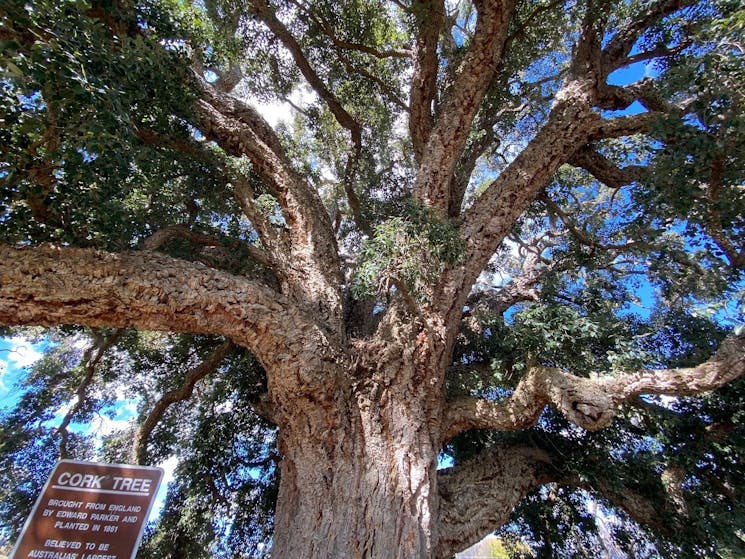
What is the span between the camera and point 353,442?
3.55m

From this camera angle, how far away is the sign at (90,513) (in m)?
2.18

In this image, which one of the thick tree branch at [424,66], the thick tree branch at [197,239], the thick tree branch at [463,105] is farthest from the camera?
the thick tree branch at [424,66]

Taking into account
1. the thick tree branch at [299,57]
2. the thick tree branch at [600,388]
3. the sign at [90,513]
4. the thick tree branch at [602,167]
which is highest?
the thick tree branch at [299,57]

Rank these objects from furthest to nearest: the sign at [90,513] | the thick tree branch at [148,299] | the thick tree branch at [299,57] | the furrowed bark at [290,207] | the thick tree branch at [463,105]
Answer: the thick tree branch at [299,57]
the thick tree branch at [463,105]
the furrowed bark at [290,207]
the thick tree branch at [148,299]
the sign at [90,513]

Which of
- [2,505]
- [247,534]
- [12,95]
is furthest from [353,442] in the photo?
[2,505]

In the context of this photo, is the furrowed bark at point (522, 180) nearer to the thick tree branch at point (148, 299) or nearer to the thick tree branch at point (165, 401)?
the thick tree branch at point (148, 299)

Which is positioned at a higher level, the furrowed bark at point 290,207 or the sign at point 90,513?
the furrowed bark at point 290,207

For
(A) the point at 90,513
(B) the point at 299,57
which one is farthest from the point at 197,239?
(A) the point at 90,513

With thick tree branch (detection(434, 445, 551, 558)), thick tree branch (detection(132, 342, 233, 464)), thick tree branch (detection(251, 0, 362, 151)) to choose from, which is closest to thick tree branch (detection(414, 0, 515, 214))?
thick tree branch (detection(251, 0, 362, 151))

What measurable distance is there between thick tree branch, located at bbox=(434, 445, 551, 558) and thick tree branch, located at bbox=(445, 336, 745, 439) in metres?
0.90

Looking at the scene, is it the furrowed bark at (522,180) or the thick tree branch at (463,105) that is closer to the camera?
the furrowed bark at (522,180)

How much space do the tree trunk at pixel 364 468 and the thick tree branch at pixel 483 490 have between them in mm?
596

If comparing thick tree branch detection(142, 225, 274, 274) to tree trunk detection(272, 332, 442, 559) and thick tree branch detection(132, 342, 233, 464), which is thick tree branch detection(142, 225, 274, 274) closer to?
thick tree branch detection(132, 342, 233, 464)

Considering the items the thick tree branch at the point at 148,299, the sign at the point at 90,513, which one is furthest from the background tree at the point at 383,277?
the sign at the point at 90,513
